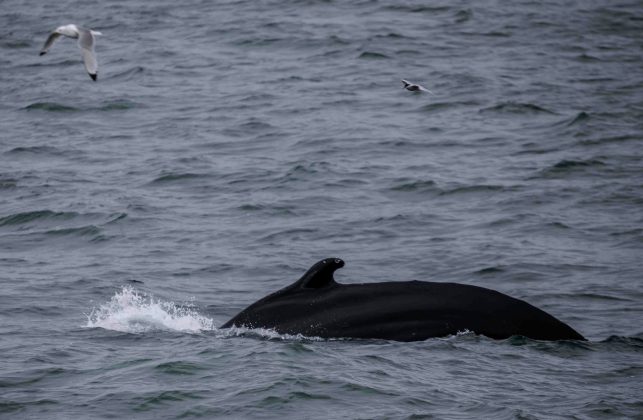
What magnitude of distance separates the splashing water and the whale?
196 cm

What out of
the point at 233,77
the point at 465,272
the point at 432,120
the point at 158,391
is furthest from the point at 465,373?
the point at 233,77

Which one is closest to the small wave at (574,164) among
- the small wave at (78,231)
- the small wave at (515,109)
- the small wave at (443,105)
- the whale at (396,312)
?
the small wave at (515,109)

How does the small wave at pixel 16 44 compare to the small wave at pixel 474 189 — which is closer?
the small wave at pixel 474 189

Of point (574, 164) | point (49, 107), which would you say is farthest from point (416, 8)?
point (574, 164)

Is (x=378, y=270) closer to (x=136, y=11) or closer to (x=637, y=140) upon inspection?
(x=637, y=140)

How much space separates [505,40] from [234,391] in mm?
27299

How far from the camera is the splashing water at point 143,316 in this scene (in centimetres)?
1541

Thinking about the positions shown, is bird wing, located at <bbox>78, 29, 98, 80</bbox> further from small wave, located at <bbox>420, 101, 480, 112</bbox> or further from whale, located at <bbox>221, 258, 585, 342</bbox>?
small wave, located at <bbox>420, 101, 480, 112</bbox>

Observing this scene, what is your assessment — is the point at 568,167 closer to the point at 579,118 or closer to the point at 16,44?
the point at 579,118

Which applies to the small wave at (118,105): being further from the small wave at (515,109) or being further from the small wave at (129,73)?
the small wave at (515,109)

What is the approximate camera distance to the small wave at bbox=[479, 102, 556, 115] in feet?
97.2

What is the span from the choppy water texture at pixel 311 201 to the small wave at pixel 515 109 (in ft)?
0.23

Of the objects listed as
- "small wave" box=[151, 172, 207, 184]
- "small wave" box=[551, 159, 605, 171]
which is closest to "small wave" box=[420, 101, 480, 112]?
"small wave" box=[551, 159, 605, 171]

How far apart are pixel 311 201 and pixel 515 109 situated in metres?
8.59
